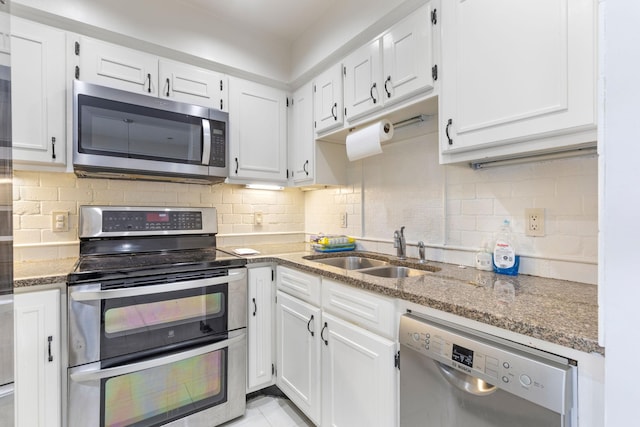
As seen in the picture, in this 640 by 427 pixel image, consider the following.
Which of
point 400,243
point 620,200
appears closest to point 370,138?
point 400,243

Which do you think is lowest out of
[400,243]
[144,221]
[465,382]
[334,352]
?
[334,352]

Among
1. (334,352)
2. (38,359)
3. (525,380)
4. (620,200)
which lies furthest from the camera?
(334,352)

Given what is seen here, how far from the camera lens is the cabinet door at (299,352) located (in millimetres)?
1624

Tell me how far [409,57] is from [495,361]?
135 cm

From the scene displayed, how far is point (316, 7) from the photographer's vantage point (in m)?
2.10

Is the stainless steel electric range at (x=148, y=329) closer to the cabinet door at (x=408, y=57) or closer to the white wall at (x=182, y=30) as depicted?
the white wall at (x=182, y=30)

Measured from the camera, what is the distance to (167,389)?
1598 millimetres

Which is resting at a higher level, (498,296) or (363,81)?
(363,81)

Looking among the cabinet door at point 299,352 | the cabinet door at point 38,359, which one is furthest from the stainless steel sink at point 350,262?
the cabinet door at point 38,359

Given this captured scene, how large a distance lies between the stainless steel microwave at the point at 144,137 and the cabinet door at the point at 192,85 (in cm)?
14

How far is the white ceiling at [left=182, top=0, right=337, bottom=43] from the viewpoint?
2053 millimetres

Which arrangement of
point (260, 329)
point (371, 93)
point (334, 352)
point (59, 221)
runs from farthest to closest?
point (260, 329)
point (59, 221)
point (371, 93)
point (334, 352)

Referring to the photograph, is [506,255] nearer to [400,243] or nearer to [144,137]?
[400,243]

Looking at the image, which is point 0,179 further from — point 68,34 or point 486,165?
point 486,165
